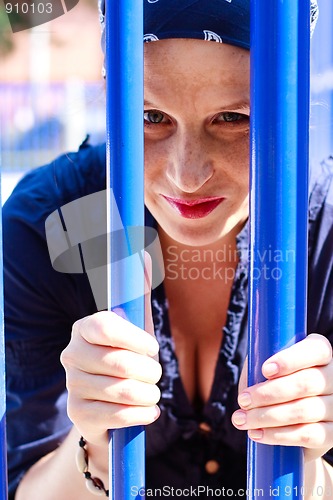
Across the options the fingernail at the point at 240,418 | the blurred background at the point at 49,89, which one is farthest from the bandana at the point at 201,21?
the fingernail at the point at 240,418

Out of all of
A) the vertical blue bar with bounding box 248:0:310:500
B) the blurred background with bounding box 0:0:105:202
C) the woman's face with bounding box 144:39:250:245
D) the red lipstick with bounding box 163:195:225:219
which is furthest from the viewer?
the blurred background with bounding box 0:0:105:202

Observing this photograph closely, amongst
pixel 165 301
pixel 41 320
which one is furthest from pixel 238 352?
pixel 41 320

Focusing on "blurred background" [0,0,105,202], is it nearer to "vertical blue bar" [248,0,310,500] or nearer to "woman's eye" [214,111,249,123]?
"woman's eye" [214,111,249,123]

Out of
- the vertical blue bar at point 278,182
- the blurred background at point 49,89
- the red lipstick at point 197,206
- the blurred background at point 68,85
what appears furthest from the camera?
the blurred background at point 49,89

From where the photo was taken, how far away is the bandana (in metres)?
0.84

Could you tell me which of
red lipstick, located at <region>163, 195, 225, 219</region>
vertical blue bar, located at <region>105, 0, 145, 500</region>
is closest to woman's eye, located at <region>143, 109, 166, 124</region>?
red lipstick, located at <region>163, 195, 225, 219</region>

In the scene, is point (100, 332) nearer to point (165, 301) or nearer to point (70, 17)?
point (165, 301)

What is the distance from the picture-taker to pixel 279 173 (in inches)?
23.0

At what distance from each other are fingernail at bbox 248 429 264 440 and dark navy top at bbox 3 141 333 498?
54 centimetres

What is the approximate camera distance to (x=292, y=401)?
2.10 feet

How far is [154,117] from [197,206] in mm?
142

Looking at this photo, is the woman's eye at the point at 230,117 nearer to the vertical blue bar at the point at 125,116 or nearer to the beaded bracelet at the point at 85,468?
the vertical blue bar at the point at 125,116

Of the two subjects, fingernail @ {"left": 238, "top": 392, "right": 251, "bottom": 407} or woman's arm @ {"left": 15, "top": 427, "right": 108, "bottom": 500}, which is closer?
fingernail @ {"left": 238, "top": 392, "right": 251, "bottom": 407}

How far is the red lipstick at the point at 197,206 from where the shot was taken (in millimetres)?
938
